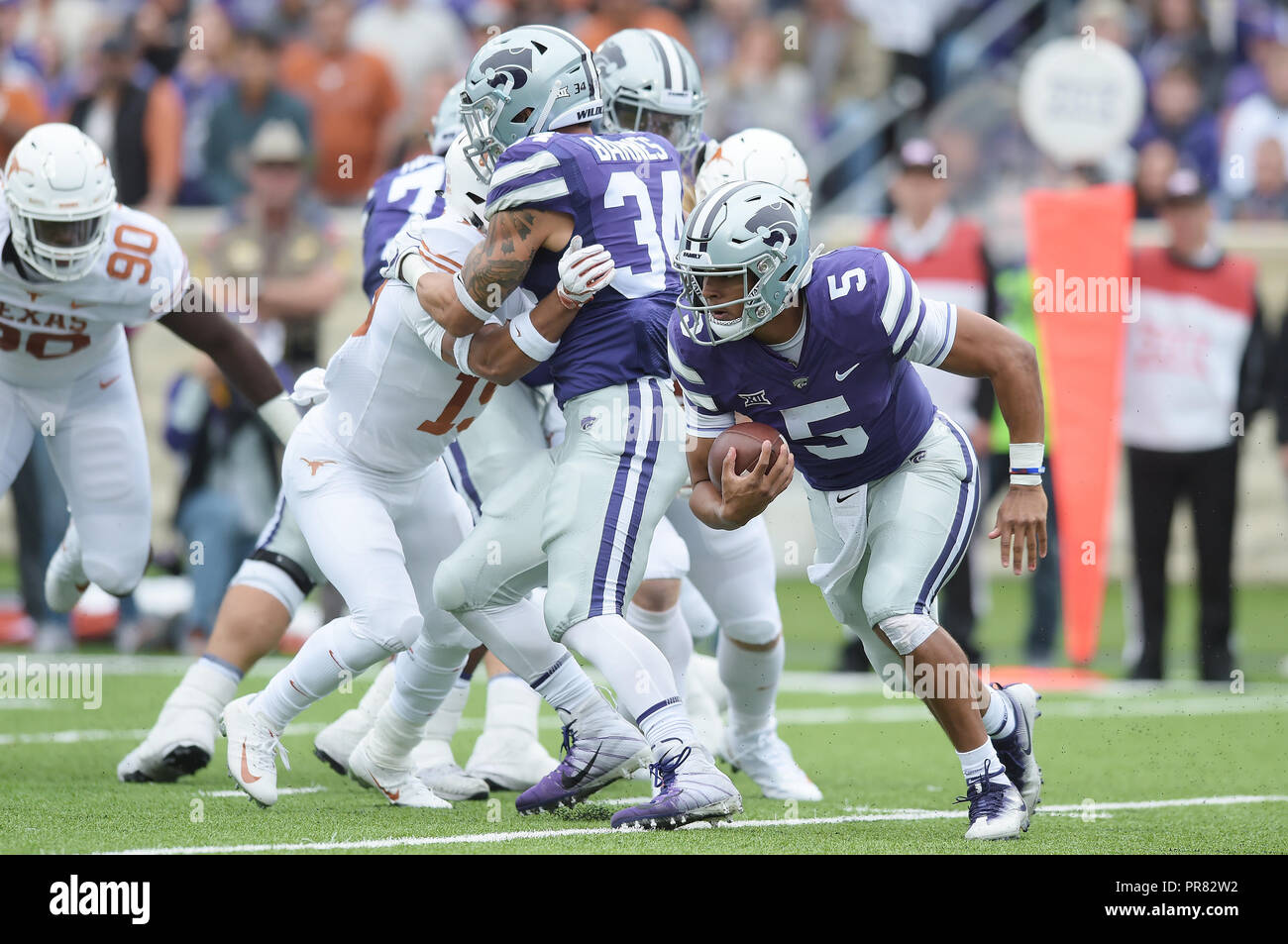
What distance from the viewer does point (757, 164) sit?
6.20 m

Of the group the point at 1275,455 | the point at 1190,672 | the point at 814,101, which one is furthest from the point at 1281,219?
the point at 1190,672

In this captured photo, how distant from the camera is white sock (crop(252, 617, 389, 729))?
17.7 feet

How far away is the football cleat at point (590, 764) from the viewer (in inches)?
210

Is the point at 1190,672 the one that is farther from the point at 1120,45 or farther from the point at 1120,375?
the point at 1120,45

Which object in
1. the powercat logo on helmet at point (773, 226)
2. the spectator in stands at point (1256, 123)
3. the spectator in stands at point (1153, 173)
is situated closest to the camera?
the powercat logo on helmet at point (773, 226)

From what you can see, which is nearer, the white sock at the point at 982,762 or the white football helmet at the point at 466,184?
the white sock at the point at 982,762

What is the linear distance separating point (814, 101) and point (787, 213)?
9.03 meters

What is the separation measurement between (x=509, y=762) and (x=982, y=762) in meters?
1.88

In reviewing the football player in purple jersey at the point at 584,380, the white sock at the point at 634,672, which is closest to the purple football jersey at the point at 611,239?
the football player in purple jersey at the point at 584,380

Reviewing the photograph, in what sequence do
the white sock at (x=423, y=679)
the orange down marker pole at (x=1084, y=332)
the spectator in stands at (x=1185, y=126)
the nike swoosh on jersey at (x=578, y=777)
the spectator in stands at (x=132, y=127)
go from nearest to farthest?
the nike swoosh on jersey at (x=578, y=777) < the white sock at (x=423, y=679) < the orange down marker pole at (x=1084, y=332) < the spectator in stands at (x=132, y=127) < the spectator in stands at (x=1185, y=126)

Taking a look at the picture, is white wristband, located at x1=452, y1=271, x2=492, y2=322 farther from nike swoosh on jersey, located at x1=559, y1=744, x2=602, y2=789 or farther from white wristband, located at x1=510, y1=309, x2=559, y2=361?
nike swoosh on jersey, located at x1=559, y1=744, x2=602, y2=789

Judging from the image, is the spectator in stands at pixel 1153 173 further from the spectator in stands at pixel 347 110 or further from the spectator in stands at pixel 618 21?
the spectator in stands at pixel 347 110

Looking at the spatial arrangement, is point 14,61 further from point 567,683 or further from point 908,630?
point 908,630

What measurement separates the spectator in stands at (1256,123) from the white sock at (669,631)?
23.1 feet
